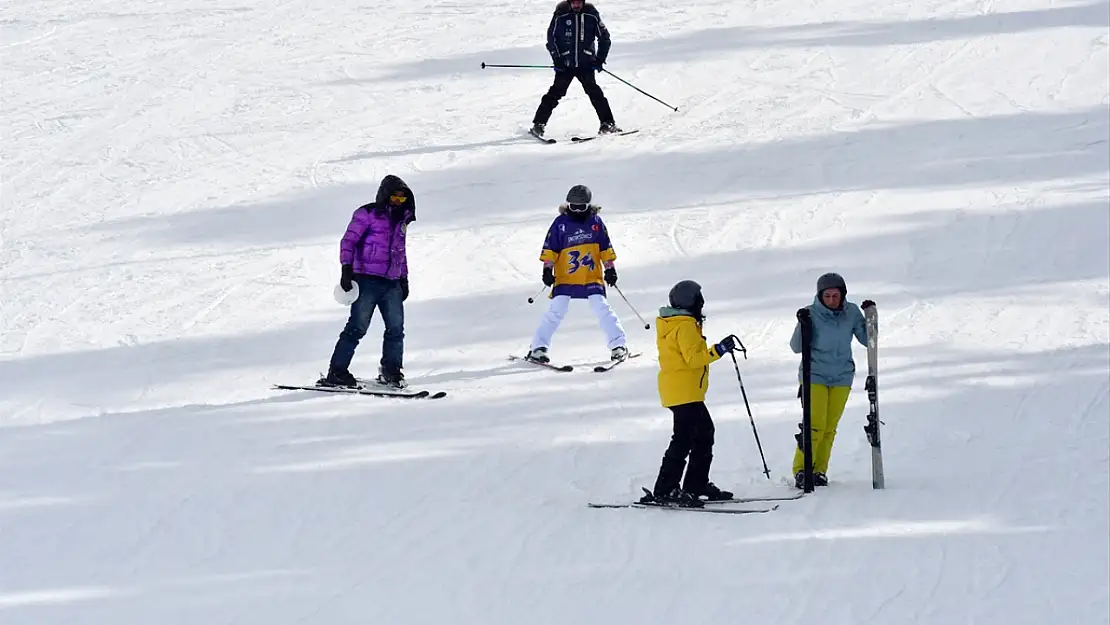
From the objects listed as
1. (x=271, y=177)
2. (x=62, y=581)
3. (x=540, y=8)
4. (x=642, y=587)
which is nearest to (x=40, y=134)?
(x=271, y=177)

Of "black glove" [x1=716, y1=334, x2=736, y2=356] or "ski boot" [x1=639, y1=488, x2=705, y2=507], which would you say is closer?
"black glove" [x1=716, y1=334, x2=736, y2=356]

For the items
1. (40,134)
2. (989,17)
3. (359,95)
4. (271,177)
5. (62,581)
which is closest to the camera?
(62,581)

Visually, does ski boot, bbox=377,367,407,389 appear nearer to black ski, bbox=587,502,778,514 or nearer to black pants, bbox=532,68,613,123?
black ski, bbox=587,502,778,514

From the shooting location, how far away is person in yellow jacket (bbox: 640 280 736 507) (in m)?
8.27

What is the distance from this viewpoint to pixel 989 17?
21438mm

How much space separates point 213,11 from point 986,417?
58.6ft

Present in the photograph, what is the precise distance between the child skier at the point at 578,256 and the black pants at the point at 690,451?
3.03m

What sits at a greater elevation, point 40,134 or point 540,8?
point 540,8

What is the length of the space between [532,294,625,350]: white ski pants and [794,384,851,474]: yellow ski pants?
9.94 feet

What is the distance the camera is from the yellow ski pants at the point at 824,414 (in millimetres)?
8875

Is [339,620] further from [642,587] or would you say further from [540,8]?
[540,8]

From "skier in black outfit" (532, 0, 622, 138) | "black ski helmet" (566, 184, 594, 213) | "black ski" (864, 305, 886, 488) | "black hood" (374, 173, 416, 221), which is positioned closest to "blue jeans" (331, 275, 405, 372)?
"black hood" (374, 173, 416, 221)

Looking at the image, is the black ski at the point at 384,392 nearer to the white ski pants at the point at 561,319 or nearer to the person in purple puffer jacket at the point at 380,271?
the person in purple puffer jacket at the point at 380,271

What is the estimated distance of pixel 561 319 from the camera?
11.7 m
